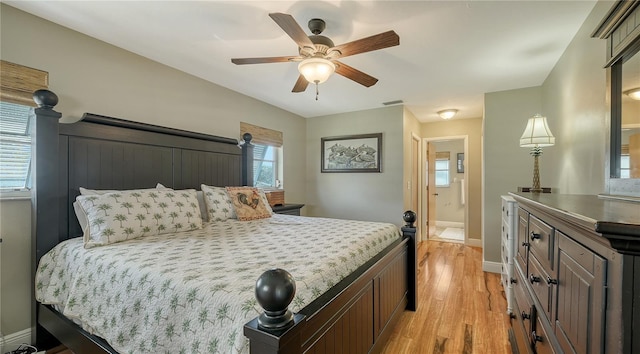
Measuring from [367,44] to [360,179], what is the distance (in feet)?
9.68

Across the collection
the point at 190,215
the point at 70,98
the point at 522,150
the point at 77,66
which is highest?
the point at 77,66

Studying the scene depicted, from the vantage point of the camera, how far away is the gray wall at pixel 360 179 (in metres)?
4.27

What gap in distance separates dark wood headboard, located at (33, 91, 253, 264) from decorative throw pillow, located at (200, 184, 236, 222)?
1.10 ft

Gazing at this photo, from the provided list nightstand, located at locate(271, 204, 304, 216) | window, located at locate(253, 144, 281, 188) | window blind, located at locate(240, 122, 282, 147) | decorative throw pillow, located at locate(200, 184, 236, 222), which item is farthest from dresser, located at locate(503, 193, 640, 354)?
window, located at locate(253, 144, 281, 188)

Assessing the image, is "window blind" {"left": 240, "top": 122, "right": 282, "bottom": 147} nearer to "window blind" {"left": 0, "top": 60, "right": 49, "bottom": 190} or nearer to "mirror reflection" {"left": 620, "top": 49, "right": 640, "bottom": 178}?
"window blind" {"left": 0, "top": 60, "right": 49, "bottom": 190}

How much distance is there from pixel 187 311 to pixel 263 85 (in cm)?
286

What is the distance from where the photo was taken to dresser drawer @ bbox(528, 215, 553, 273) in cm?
109

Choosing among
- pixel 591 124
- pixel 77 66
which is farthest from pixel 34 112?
pixel 591 124

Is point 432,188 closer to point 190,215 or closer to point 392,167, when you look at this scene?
point 392,167

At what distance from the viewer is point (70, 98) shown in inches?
86.4

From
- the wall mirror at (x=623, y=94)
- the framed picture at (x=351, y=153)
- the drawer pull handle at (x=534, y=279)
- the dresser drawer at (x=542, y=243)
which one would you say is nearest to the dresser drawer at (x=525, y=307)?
the drawer pull handle at (x=534, y=279)

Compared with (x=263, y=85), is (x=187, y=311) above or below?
below

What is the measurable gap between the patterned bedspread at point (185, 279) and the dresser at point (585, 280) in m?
0.89

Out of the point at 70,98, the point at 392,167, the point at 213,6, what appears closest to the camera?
the point at 213,6
